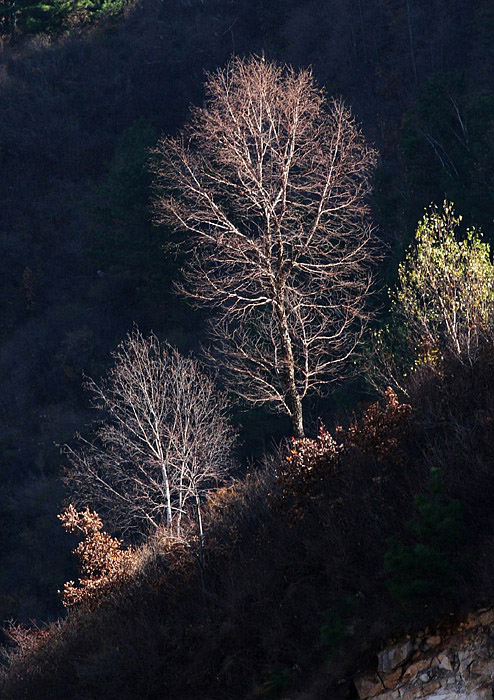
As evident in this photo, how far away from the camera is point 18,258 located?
4759 cm

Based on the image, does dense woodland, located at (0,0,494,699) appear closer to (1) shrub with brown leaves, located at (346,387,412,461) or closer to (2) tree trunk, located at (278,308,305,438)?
(1) shrub with brown leaves, located at (346,387,412,461)

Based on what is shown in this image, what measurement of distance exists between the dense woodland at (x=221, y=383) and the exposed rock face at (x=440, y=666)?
270mm

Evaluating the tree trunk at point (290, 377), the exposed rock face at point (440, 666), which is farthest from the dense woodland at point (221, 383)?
the tree trunk at point (290, 377)

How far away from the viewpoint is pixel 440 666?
9.77 metres

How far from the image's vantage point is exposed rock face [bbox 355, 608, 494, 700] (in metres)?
9.49

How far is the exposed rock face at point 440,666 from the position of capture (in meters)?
9.49

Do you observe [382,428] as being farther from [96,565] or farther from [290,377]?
[96,565]

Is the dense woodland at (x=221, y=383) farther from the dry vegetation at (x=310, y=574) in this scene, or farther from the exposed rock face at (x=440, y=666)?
the exposed rock face at (x=440, y=666)

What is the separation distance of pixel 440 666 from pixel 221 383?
22745 mm

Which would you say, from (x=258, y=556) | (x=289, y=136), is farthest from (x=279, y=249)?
(x=258, y=556)

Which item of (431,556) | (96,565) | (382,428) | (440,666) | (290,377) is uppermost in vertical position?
(290,377)

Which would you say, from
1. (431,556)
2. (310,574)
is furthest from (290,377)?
(431,556)

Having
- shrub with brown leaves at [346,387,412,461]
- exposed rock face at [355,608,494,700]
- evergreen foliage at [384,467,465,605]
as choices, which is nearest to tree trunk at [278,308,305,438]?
shrub with brown leaves at [346,387,412,461]

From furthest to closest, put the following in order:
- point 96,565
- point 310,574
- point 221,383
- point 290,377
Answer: point 221,383 < point 96,565 < point 290,377 < point 310,574
